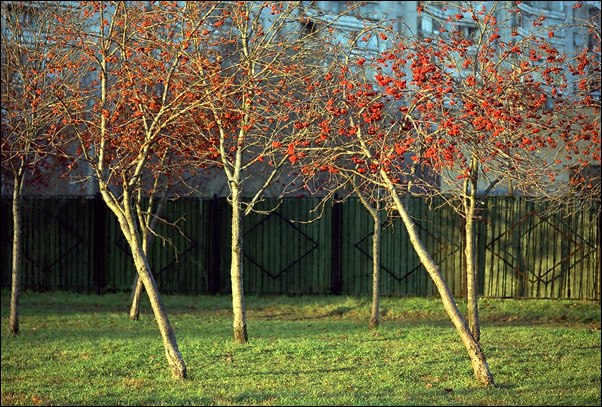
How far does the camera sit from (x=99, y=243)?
20.2m

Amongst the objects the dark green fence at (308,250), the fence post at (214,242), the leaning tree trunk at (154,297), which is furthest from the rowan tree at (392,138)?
the fence post at (214,242)

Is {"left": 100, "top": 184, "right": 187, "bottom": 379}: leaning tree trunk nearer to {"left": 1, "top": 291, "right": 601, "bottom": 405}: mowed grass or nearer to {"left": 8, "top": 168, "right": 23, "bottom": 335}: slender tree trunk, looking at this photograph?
{"left": 1, "top": 291, "right": 601, "bottom": 405}: mowed grass

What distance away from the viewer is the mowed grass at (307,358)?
869 cm

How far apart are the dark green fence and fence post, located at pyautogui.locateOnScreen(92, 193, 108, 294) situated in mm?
21

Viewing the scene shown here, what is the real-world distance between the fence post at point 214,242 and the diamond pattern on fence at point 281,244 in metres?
0.58

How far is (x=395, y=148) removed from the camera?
8969 millimetres

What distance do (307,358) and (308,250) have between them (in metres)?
8.57

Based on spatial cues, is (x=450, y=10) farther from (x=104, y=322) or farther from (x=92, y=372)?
(x=92, y=372)

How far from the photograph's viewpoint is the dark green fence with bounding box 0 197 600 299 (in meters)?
18.1

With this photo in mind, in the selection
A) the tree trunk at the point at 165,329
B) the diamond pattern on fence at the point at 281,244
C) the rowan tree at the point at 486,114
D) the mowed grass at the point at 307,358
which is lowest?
the mowed grass at the point at 307,358

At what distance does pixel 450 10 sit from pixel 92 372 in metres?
23.9

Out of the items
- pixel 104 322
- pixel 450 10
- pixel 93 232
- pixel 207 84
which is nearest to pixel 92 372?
pixel 207 84

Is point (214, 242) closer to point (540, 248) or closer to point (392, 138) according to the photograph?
point (540, 248)

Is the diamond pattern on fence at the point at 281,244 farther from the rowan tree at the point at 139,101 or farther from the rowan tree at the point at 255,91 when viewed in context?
the rowan tree at the point at 139,101
